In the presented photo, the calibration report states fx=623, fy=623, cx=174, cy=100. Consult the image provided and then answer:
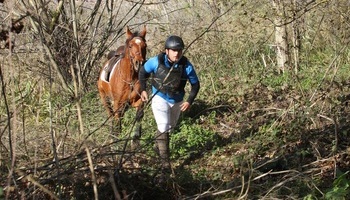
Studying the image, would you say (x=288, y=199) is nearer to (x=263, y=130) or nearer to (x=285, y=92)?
(x=263, y=130)

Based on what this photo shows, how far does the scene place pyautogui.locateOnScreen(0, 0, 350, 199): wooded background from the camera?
517cm

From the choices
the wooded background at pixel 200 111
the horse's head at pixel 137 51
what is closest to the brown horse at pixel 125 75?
the horse's head at pixel 137 51

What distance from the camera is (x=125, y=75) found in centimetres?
1011

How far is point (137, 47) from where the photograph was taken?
9703 millimetres

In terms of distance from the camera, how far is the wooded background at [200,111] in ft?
17.0

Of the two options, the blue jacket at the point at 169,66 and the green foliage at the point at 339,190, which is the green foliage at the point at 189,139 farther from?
the green foliage at the point at 339,190

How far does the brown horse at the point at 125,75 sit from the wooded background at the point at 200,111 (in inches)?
13.8

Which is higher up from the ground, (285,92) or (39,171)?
(39,171)

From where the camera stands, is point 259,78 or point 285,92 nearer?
point 285,92

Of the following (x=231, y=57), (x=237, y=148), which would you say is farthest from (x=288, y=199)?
(x=231, y=57)

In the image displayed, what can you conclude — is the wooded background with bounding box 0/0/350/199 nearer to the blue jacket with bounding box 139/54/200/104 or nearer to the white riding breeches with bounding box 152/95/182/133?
the white riding breeches with bounding box 152/95/182/133

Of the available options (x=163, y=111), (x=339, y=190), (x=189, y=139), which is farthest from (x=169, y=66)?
(x=339, y=190)

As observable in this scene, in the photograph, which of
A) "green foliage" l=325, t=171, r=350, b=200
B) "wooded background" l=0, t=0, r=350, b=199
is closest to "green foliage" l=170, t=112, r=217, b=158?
"wooded background" l=0, t=0, r=350, b=199

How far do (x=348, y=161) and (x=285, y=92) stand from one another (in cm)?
359
